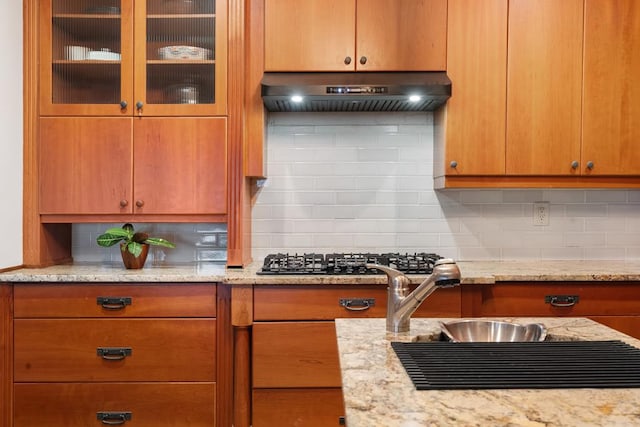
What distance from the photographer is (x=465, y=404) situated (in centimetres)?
73

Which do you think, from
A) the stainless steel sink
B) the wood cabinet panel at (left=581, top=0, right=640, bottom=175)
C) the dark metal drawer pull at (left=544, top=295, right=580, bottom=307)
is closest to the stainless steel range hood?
the wood cabinet panel at (left=581, top=0, right=640, bottom=175)

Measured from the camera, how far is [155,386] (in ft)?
6.73

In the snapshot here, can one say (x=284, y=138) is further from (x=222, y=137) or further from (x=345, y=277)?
(x=345, y=277)

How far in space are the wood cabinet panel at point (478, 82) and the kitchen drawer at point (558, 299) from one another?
627mm

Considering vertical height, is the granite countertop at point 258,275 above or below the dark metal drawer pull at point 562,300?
above

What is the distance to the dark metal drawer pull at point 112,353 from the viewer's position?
204 cm

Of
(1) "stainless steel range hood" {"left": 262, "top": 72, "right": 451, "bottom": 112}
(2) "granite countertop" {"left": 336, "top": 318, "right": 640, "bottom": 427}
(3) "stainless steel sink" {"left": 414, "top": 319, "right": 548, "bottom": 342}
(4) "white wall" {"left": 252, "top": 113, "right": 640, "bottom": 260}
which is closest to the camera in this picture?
(2) "granite countertop" {"left": 336, "top": 318, "right": 640, "bottom": 427}

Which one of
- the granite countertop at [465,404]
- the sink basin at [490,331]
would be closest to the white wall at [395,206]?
the sink basin at [490,331]

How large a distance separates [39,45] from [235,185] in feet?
4.01

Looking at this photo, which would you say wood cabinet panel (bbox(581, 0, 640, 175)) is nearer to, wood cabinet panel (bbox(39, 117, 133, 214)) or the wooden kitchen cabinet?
the wooden kitchen cabinet

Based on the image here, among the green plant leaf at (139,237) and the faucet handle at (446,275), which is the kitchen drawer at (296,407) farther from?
the faucet handle at (446,275)

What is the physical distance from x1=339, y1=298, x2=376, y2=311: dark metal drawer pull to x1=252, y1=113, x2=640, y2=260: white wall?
25.3 inches

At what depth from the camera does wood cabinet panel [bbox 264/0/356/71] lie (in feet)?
7.47

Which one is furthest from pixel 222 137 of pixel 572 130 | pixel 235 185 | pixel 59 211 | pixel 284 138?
pixel 572 130
